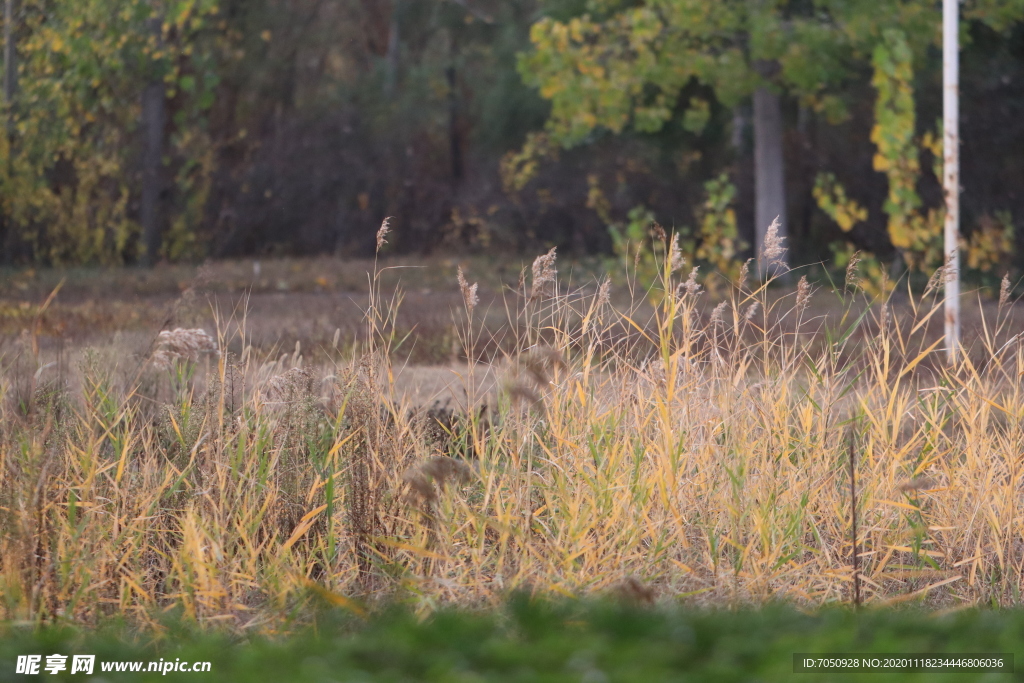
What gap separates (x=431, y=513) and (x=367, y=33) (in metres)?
21.2

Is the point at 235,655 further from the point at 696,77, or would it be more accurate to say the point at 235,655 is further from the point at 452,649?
the point at 696,77

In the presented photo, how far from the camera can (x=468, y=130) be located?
22172 millimetres

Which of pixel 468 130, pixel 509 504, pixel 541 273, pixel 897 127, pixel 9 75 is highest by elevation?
pixel 9 75

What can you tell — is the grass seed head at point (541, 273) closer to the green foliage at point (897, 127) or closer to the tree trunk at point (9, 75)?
the green foliage at point (897, 127)

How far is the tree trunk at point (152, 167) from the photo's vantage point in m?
15.1

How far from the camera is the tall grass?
3271 mm

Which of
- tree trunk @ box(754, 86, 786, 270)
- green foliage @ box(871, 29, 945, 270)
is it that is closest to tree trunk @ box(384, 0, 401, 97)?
tree trunk @ box(754, 86, 786, 270)

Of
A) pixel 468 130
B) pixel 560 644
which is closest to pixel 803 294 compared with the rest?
pixel 560 644

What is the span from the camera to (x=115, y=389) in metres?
5.22

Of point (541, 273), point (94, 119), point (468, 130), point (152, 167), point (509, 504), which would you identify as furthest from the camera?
point (468, 130)

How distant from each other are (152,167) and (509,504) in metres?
13.1

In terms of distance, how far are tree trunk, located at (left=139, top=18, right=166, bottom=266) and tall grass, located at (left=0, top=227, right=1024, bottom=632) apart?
11.6m

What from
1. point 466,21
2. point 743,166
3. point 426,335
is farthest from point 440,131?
point 426,335

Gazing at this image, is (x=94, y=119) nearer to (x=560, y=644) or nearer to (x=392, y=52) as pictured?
(x=392, y=52)
